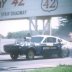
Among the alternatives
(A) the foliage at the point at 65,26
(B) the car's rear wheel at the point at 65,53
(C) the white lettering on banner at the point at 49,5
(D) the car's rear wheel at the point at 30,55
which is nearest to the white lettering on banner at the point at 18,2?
(C) the white lettering on banner at the point at 49,5

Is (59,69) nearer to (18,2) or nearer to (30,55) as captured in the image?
(30,55)

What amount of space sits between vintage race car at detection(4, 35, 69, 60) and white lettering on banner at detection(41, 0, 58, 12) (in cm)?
70

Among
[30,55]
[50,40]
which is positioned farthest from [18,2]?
[30,55]

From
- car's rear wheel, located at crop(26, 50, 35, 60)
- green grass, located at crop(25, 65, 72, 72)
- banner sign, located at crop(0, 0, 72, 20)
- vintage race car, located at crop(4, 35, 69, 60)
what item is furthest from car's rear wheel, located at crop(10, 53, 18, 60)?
banner sign, located at crop(0, 0, 72, 20)

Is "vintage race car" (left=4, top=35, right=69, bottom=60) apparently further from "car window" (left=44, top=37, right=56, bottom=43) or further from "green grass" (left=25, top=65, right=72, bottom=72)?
"green grass" (left=25, top=65, right=72, bottom=72)

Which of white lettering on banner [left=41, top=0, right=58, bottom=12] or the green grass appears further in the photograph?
white lettering on banner [left=41, top=0, right=58, bottom=12]

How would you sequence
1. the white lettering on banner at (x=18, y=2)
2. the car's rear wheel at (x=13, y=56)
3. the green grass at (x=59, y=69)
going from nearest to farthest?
the green grass at (x=59, y=69) < the car's rear wheel at (x=13, y=56) < the white lettering on banner at (x=18, y=2)

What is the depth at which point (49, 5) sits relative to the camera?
6453 millimetres

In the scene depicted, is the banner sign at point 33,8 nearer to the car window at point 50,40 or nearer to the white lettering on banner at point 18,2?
the white lettering on banner at point 18,2

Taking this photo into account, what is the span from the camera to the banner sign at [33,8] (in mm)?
6383

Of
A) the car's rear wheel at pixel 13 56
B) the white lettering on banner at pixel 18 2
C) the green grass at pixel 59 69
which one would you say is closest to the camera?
the green grass at pixel 59 69

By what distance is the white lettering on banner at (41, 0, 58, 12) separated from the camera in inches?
253

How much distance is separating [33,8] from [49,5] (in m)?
0.40

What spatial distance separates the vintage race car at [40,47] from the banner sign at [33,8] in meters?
0.60
